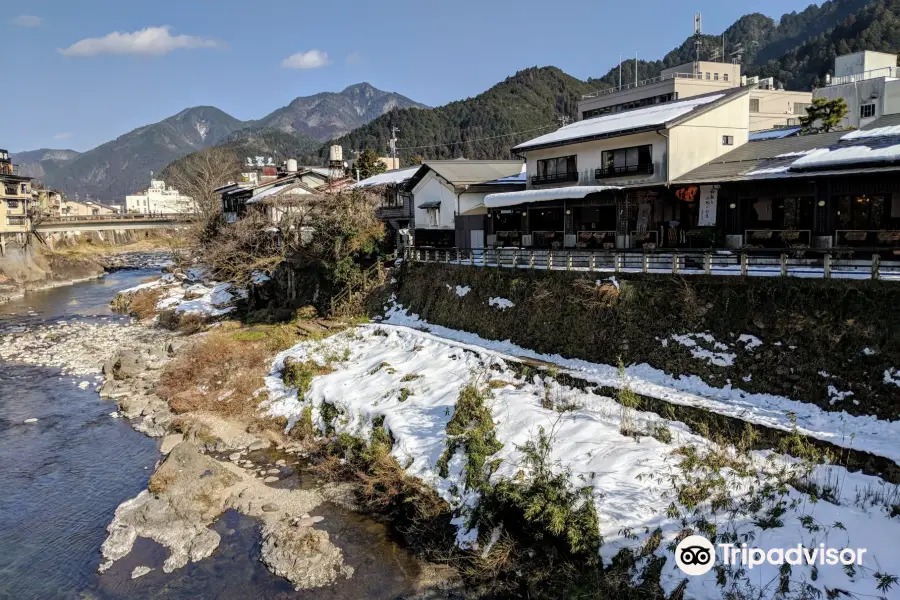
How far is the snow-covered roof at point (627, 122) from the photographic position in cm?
2433

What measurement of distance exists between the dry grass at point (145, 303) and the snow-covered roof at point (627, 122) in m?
27.0

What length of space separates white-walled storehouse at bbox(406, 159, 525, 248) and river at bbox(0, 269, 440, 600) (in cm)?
1789

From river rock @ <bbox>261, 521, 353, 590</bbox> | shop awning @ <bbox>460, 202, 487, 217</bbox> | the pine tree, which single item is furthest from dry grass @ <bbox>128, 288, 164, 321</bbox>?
river rock @ <bbox>261, 521, 353, 590</bbox>

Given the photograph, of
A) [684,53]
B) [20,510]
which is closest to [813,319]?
[20,510]

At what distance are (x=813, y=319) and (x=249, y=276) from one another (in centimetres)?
2942

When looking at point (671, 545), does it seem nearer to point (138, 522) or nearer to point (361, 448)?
point (361, 448)

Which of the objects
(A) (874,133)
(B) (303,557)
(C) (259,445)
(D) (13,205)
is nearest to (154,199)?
(D) (13,205)

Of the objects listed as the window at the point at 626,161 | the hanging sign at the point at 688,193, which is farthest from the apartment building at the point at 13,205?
the hanging sign at the point at 688,193

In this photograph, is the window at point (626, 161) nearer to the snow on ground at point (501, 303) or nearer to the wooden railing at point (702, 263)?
the wooden railing at point (702, 263)

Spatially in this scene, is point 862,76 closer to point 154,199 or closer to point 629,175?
point 629,175

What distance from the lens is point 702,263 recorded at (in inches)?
678

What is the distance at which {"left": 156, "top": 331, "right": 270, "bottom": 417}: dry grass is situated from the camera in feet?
68.0

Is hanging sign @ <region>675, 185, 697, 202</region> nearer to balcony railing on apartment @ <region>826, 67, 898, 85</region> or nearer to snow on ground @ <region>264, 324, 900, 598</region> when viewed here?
snow on ground @ <region>264, 324, 900, 598</region>

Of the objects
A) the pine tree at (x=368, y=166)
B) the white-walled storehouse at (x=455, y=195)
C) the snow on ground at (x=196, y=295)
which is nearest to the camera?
the white-walled storehouse at (x=455, y=195)
